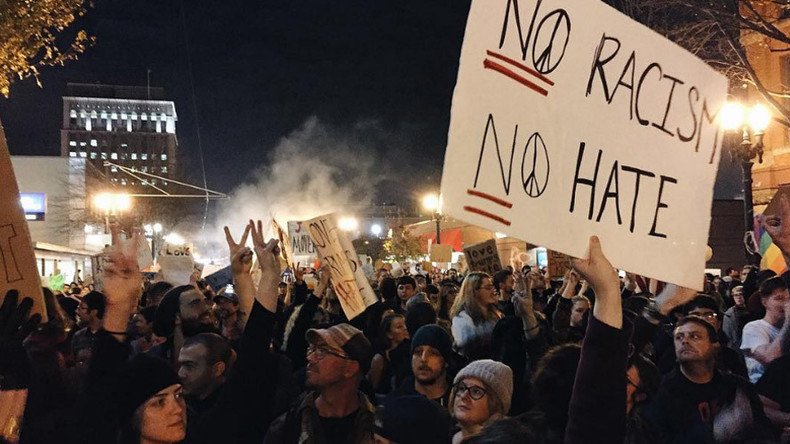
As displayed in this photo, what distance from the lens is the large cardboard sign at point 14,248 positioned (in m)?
3.13

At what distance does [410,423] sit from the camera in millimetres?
2865

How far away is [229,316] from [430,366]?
107 inches

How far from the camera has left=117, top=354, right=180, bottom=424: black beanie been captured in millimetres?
2850

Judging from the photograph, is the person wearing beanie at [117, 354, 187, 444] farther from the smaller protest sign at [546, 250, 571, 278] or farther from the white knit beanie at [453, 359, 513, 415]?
the smaller protest sign at [546, 250, 571, 278]

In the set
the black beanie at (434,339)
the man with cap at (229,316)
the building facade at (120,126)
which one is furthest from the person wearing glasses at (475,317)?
the building facade at (120,126)

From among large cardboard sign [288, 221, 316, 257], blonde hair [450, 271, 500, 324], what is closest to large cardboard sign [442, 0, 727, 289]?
blonde hair [450, 271, 500, 324]

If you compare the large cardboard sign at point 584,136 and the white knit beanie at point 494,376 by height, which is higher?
the large cardboard sign at point 584,136

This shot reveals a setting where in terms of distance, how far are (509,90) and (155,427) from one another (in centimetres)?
189

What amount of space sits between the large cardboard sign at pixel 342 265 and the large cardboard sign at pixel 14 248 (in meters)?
3.58

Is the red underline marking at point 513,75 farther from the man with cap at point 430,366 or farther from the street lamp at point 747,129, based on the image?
the street lamp at point 747,129

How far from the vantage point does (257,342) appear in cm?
307

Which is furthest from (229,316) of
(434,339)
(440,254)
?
(440,254)

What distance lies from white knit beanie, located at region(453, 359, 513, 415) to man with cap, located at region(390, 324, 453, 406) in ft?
3.56

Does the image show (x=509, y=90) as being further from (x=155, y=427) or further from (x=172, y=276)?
(x=172, y=276)
